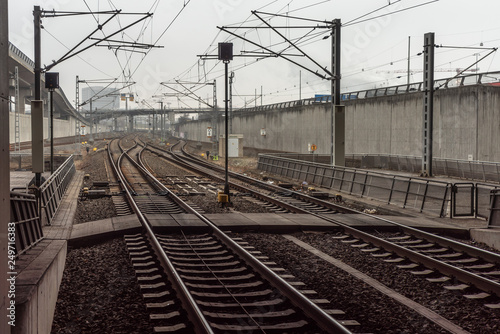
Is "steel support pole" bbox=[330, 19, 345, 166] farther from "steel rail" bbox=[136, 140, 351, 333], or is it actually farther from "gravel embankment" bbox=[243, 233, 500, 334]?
"steel rail" bbox=[136, 140, 351, 333]

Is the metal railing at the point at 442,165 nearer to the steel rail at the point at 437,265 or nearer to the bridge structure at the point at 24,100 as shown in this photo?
the steel rail at the point at 437,265

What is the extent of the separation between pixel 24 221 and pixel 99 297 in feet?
6.59

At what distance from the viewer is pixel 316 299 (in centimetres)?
773

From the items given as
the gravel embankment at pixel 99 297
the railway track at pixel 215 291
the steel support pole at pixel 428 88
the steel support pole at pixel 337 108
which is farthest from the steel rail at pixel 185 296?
the steel support pole at pixel 428 88

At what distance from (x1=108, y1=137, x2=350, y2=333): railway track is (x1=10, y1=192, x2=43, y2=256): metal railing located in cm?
186

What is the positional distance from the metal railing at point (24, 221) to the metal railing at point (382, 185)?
11.4m

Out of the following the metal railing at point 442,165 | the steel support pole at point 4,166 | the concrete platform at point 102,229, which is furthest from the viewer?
the metal railing at point 442,165

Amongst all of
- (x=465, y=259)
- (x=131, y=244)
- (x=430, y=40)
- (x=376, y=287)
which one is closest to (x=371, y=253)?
(x=465, y=259)

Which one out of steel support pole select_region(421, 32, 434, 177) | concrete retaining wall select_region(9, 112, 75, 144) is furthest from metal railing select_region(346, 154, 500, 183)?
concrete retaining wall select_region(9, 112, 75, 144)

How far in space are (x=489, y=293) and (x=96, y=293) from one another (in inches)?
238

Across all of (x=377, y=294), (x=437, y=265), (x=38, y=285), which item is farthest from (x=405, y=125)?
(x=38, y=285)

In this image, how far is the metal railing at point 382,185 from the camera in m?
17.4

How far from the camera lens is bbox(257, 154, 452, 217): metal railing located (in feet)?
57.1

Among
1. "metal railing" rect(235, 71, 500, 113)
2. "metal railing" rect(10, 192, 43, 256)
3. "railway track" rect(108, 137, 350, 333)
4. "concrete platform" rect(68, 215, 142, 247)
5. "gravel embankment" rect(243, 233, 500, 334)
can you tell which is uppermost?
"metal railing" rect(235, 71, 500, 113)
